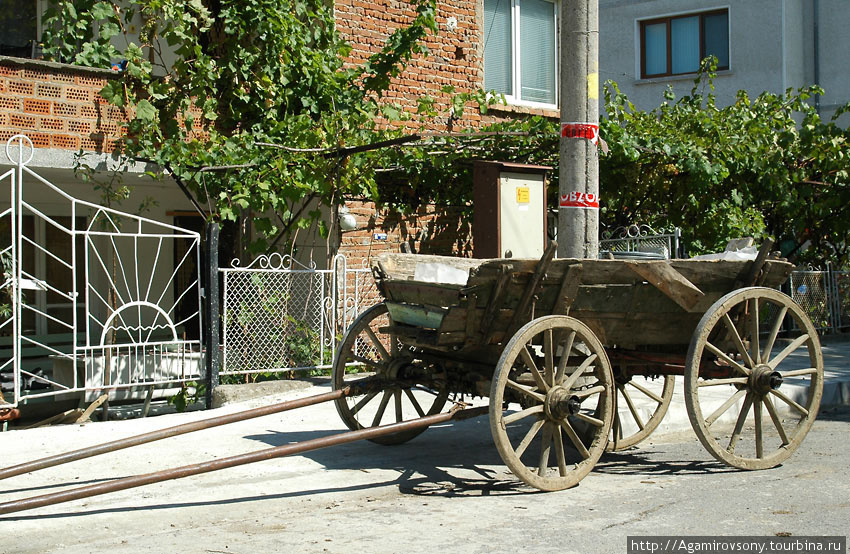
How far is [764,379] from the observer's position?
6422 mm

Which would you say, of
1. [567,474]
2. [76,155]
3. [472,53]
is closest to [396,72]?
[472,53]

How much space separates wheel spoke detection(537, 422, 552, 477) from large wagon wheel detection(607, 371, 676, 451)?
48.4 inches

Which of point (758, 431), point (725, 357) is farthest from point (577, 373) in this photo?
point (758, 431)

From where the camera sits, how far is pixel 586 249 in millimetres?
7594

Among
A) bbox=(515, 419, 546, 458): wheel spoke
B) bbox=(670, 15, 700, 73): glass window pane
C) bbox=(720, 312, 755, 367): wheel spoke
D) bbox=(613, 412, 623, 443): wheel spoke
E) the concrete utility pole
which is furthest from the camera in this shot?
bbox=(670, 15, 700, 73): glass window pane

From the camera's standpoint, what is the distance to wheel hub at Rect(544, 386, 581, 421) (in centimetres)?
587

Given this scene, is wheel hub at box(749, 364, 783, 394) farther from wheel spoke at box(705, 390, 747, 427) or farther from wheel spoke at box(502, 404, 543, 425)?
wheel spoke at box(502, 404, 543, 425)

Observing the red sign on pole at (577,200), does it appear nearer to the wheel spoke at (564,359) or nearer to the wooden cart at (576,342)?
the wooden cart at (576,342)

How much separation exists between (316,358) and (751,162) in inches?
266

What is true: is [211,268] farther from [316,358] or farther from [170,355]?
[316,358]

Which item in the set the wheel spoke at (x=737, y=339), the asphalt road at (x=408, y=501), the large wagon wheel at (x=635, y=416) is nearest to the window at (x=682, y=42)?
the large wagon wheel at (x=635, y=416)

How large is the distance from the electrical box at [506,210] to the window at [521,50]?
3.69 metres

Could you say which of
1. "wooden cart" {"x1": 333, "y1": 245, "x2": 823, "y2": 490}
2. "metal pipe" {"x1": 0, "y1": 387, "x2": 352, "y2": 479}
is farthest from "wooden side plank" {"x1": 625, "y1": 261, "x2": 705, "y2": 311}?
"metal pipe" {"x1": 0, "y1": 387, "x2": 352, "y2": 479}

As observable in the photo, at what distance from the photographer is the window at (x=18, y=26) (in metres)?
11.6
